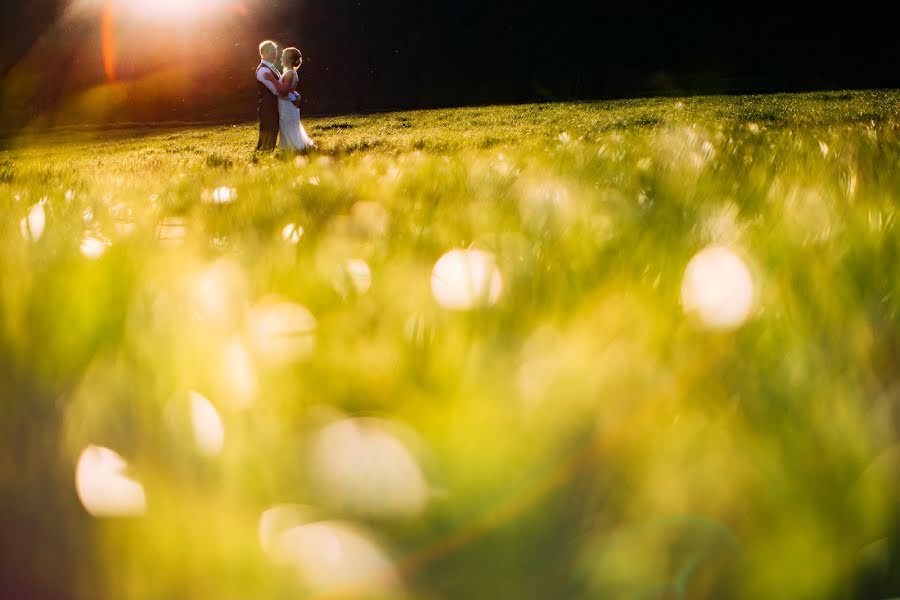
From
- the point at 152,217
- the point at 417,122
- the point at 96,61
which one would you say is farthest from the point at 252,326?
the point at 96,61

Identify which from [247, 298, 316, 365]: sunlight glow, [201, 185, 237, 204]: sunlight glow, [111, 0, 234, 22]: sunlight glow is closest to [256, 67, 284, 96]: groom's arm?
[201, 185, 237, 204]: sunlight glow

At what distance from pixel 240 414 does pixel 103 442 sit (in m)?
0.12

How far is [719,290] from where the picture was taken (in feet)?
3.13

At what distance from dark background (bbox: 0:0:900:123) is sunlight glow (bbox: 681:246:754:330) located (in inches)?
1174

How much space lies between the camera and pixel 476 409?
26.1 inches

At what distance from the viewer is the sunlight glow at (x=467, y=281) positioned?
0.97 m

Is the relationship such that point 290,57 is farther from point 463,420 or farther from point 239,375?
point 463,420

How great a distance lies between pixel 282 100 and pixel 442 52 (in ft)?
87.9

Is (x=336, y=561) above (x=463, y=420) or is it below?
below

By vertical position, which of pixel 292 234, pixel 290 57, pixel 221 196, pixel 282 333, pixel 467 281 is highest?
pixel 290 57

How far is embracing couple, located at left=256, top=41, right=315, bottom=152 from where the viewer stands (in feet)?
39.3

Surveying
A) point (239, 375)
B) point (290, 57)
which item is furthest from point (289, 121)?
point (239, 375)

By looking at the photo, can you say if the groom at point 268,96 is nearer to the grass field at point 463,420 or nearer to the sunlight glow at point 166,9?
the grass field at point 463,420

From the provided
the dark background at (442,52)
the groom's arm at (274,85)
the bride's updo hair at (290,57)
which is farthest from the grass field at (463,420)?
the dark background at (442,52)
